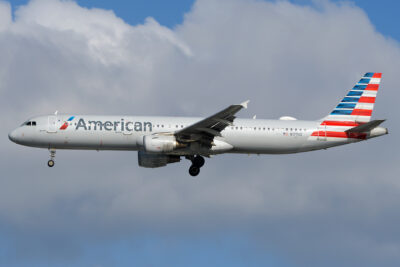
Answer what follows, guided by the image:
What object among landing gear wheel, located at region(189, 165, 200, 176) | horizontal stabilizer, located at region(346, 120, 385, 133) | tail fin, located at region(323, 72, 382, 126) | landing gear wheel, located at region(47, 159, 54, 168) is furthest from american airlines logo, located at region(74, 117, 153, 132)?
horizontal stabilizer, located at region(346, 120, 385, 133)

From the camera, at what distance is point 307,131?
5712 cm

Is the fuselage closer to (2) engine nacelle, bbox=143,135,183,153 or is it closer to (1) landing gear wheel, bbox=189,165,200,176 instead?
(2) engine nacelle, bbox=143,135,183,153

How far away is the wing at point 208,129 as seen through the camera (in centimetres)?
5169

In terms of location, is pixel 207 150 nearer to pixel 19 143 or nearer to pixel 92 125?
pixel 92 125

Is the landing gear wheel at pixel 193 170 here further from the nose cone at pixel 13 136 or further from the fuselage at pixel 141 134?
the nose cone at pixel 13 136

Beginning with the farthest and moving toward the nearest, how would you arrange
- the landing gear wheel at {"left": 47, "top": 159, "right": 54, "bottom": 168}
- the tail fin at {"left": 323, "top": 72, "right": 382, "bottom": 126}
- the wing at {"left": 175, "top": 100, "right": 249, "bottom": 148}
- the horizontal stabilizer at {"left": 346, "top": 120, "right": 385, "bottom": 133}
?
the tail fin at {"left": 323, "top": 72, "right": 382, "bottom": 126} → the landing gear wheel at {"left": 47, "top": 159, "right": 54, "bottom": 168} → the horizontal stabilizer at {"left": 346, "top": 120, "right": 385, "bottom": 133} → the wing at {"left": 175, "top": 100, "right": 249, "bottom": 148}

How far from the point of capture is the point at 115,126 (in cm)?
5462

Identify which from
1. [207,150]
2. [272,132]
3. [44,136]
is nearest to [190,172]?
[207,150]

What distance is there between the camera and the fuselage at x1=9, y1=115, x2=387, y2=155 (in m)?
54.6

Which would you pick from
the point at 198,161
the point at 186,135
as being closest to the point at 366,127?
the point at 198,161

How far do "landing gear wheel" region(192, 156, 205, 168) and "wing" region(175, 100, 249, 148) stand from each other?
2008mm

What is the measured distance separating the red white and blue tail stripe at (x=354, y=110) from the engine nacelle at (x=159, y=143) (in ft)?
35.1

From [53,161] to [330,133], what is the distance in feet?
66.7

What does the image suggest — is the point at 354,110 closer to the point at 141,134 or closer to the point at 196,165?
the point at 196,165
